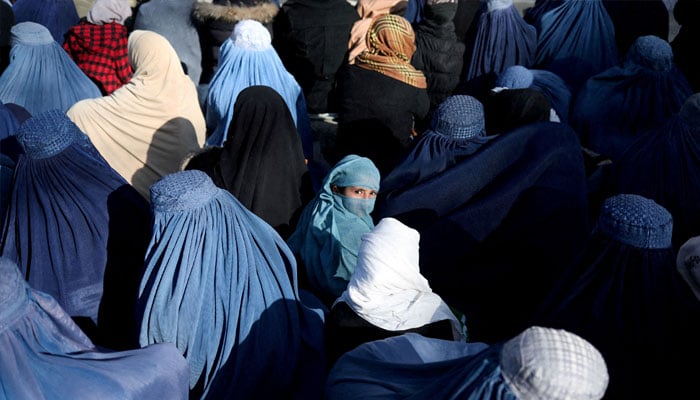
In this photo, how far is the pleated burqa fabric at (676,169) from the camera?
271 cm

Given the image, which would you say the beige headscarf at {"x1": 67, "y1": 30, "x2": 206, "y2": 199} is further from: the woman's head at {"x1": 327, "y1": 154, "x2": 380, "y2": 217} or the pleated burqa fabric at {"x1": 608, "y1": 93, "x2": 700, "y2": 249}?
the pleated burqa fabric at {"x1": 608, "y1": 93, "x2": 700, "y2": 249}

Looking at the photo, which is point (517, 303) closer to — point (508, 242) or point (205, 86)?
point (508, 242)

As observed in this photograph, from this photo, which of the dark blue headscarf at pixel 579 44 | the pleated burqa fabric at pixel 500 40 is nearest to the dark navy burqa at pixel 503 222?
the pleated burqa fabric at pixel 500 40

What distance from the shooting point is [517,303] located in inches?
110

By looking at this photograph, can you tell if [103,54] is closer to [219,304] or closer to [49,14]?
[49,14]

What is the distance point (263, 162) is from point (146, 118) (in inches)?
45.9

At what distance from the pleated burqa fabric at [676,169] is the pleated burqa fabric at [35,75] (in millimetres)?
3571

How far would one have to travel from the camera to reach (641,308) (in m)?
1.97

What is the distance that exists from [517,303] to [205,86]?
3.26 meters

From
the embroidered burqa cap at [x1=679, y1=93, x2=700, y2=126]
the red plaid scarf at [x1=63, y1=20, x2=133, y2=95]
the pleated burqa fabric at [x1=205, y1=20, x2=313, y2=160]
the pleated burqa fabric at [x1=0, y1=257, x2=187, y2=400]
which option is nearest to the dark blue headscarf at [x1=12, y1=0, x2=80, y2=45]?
the red plaid scarf at [x1=63, y1=20, x2=133, y2=95]

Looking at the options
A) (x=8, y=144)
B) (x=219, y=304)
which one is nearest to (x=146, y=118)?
(x=8, y=144)

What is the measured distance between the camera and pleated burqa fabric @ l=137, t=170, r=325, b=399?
2.08 metres

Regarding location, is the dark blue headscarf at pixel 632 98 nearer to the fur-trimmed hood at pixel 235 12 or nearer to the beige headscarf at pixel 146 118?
the fur-trimmed hood at pixel 235 12

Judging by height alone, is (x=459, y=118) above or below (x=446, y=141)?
above
